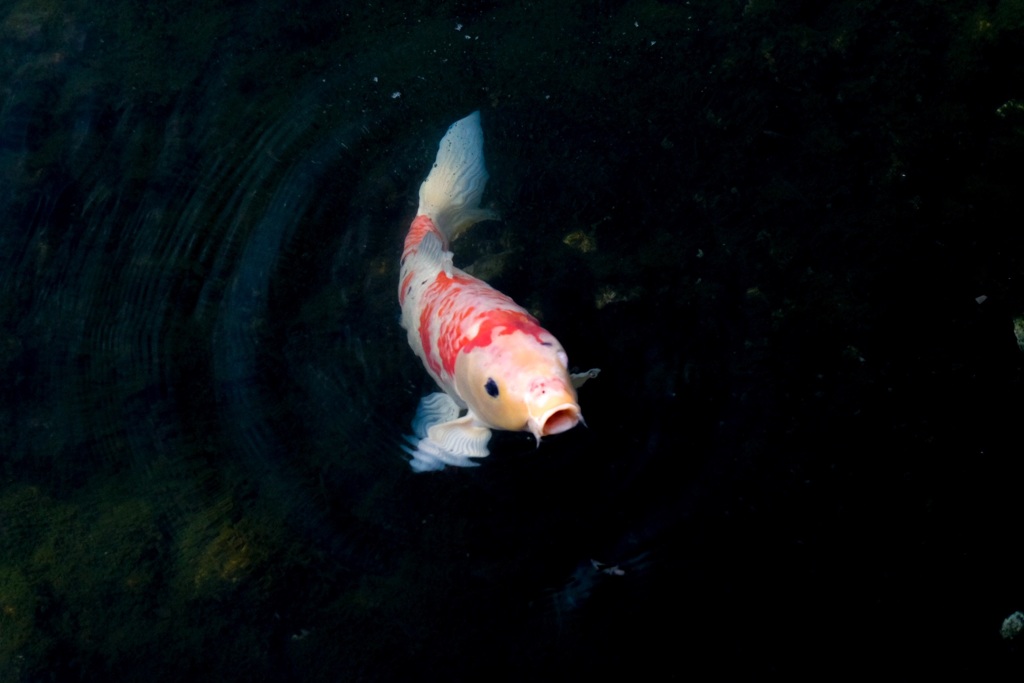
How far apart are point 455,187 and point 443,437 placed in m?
1.26

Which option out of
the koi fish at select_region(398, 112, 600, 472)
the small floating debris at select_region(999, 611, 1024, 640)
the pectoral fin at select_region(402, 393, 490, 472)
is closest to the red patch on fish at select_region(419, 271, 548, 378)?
the koi fish at select_region(398, 112, 600, 472)

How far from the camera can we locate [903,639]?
2.58 m

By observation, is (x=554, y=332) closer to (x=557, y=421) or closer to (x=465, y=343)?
(x=465, y=343)

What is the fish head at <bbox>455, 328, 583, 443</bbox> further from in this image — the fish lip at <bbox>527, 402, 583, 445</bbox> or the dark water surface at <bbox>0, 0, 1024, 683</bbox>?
the dark water surface at <bbox>0, 0, 1024, 683</bbox>

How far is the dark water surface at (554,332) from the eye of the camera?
2736mm

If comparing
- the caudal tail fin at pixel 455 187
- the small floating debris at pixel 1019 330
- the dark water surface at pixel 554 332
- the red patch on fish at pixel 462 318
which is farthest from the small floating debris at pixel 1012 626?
the caudal tail fin at pixel 455 187

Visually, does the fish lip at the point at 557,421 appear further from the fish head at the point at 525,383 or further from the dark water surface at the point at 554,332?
the dark water surface at the point at 554,332

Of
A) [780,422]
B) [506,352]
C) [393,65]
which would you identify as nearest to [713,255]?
[780,422]

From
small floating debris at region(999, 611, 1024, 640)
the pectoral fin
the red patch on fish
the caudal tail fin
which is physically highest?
the caudal tail fin

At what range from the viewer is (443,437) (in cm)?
282

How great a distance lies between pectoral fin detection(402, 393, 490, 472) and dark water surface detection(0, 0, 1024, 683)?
119 millimetres

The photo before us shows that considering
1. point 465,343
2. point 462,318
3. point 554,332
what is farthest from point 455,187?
point 465,343

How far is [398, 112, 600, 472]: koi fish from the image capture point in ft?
7.07

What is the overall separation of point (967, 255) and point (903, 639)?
1.64 m
